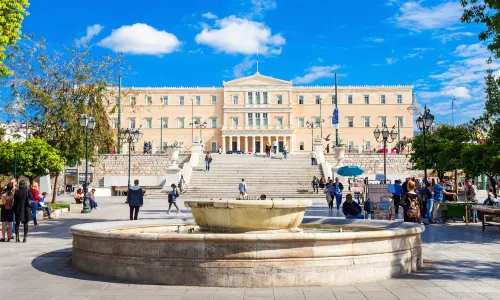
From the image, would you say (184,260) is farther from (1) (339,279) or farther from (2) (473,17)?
(2) (473,17)

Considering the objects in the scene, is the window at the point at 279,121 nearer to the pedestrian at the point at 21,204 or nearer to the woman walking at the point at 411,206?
the woman walking at the point at 411,206

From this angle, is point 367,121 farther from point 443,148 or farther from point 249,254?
point 249,254

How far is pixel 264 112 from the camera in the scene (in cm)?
7819

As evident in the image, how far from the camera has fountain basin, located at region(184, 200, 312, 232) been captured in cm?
713

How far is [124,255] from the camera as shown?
6734 millimetres

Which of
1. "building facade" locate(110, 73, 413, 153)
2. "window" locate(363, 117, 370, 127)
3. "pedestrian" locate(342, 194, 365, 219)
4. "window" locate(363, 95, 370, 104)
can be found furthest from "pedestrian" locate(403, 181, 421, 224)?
"window" locate(363, 95, 370, 104)

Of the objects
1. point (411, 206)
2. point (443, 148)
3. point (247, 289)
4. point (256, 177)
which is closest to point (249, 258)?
point (247, 289)

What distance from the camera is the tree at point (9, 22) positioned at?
48.3ft

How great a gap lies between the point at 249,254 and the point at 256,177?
27.9 meters

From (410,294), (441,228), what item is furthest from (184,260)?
(441,228)

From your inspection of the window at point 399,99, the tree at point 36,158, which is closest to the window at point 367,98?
the window at point 399,99

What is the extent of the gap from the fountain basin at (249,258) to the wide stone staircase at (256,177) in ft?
70.0

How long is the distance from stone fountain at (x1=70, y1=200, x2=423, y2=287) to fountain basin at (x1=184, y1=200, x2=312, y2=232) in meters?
0.02

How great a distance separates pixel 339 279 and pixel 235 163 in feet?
107
